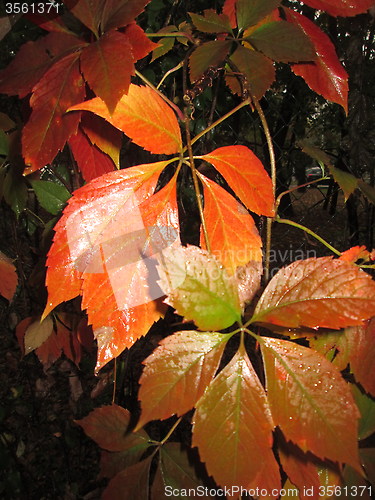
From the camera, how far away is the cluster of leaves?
28 cm

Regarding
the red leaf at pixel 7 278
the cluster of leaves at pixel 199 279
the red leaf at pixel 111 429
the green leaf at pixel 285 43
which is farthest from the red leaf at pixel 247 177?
the red leaf at pixel 7 278

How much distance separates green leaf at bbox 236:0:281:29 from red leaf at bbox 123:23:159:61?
0.12m

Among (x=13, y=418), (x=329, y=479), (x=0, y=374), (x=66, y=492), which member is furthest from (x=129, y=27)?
(x=0, y=374)

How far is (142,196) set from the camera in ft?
1.10

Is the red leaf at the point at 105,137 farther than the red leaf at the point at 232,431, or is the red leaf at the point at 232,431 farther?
the red leaf at the point at 105,137

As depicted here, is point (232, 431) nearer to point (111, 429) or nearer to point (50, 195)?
point (111, 429)

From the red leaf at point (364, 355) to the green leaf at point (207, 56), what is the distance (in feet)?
0.96

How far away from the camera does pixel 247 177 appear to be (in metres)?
0.36

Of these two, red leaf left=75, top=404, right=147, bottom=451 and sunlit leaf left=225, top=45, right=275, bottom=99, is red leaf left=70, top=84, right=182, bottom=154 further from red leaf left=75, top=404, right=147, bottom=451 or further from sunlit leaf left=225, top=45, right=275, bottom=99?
red leaf left=75, top=404, right=147, bottom=451

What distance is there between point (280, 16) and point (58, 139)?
1.10 feet

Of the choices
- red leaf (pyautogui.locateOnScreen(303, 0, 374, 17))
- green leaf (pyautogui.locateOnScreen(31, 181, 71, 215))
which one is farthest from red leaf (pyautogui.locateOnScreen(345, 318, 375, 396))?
green leaf (pyautogui.locateOnScreen(31, 181, 71, 215))

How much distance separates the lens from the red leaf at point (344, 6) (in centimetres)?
43

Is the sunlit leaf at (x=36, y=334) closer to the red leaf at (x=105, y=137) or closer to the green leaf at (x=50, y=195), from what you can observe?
the green leaf at (x=50, y=195)

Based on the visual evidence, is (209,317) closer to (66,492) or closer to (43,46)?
(43,46)
